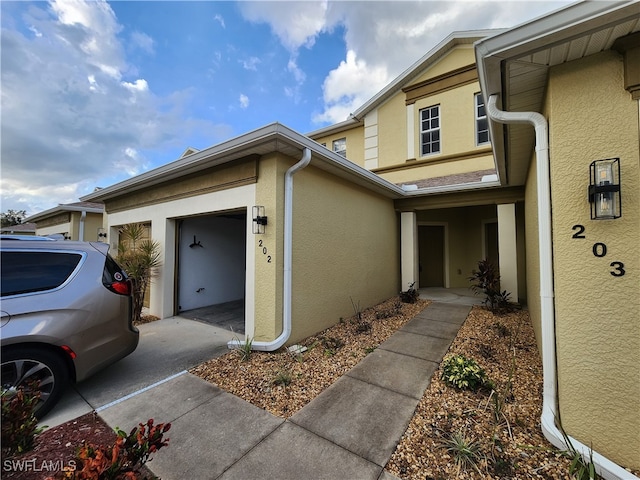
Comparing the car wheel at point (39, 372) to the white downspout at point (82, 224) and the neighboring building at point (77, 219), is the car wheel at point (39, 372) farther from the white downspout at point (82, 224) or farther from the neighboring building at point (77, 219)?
the white downspout at point (82, 224)

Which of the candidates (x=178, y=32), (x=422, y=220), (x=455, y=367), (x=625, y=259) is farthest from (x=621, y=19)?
(x=422, y=220)

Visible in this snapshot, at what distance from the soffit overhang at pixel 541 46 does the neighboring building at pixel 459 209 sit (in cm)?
1

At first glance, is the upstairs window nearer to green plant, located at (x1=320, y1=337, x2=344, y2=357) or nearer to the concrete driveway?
green plant, located at (x1=320, y1=337, x2=344, y2=357)

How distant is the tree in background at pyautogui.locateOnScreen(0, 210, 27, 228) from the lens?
2563cm

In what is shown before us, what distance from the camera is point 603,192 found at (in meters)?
1.92

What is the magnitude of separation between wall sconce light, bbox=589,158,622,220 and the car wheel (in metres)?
5.25

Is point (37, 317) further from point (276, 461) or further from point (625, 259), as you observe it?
point (625, 259)

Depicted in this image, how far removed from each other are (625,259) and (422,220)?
26.3 ft

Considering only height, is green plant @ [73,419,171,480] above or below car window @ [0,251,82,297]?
below

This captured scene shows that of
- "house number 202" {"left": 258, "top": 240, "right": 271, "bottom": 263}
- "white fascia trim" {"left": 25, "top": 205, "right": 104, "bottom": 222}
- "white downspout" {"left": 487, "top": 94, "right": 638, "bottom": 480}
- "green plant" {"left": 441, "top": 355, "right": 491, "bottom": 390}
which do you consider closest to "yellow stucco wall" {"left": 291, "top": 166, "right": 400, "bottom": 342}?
"house number 202" {"left": 258, "top": 240, "right": 271, "bottom": 263}

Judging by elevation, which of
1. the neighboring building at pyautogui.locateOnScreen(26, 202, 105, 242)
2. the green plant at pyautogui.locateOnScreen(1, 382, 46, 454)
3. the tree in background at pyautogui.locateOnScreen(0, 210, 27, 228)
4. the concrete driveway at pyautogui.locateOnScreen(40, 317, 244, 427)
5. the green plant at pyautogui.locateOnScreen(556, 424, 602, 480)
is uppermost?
the tree in background at pyautogui.locateOnScreen(0, 210, 27, 228)

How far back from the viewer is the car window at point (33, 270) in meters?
2.65

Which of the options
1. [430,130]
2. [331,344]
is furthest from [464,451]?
[430,130]

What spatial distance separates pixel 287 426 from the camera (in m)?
2.52
